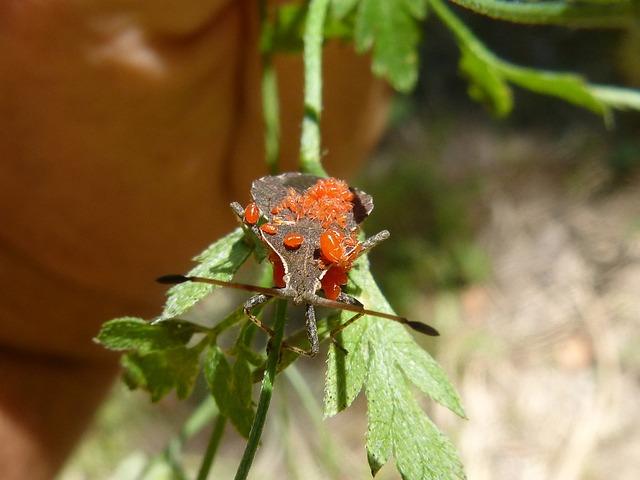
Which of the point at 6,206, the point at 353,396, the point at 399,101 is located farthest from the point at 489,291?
the point at 353,396

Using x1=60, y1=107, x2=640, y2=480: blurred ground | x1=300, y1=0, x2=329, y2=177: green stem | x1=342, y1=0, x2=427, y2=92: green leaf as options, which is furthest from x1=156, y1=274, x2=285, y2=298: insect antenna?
x1=60, y1=107, x2=640, y2=480: blurred ground

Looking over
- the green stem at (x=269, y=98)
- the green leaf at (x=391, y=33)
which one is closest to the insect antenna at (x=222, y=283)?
the green stem at (x=269, y=98)

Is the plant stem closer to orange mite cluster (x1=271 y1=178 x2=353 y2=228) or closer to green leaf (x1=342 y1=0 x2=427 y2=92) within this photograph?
orange mite cluster (x1=271 y1=178 x2=353 y2=228)

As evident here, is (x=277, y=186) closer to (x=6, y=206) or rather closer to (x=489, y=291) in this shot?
(x=6, y=206)

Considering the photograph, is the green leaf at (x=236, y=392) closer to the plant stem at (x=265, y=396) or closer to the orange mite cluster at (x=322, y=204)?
the plant stem at (x=265, y=396)

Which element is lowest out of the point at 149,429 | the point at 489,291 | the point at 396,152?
the point at 489,291

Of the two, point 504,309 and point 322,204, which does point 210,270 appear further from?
point 504,309
